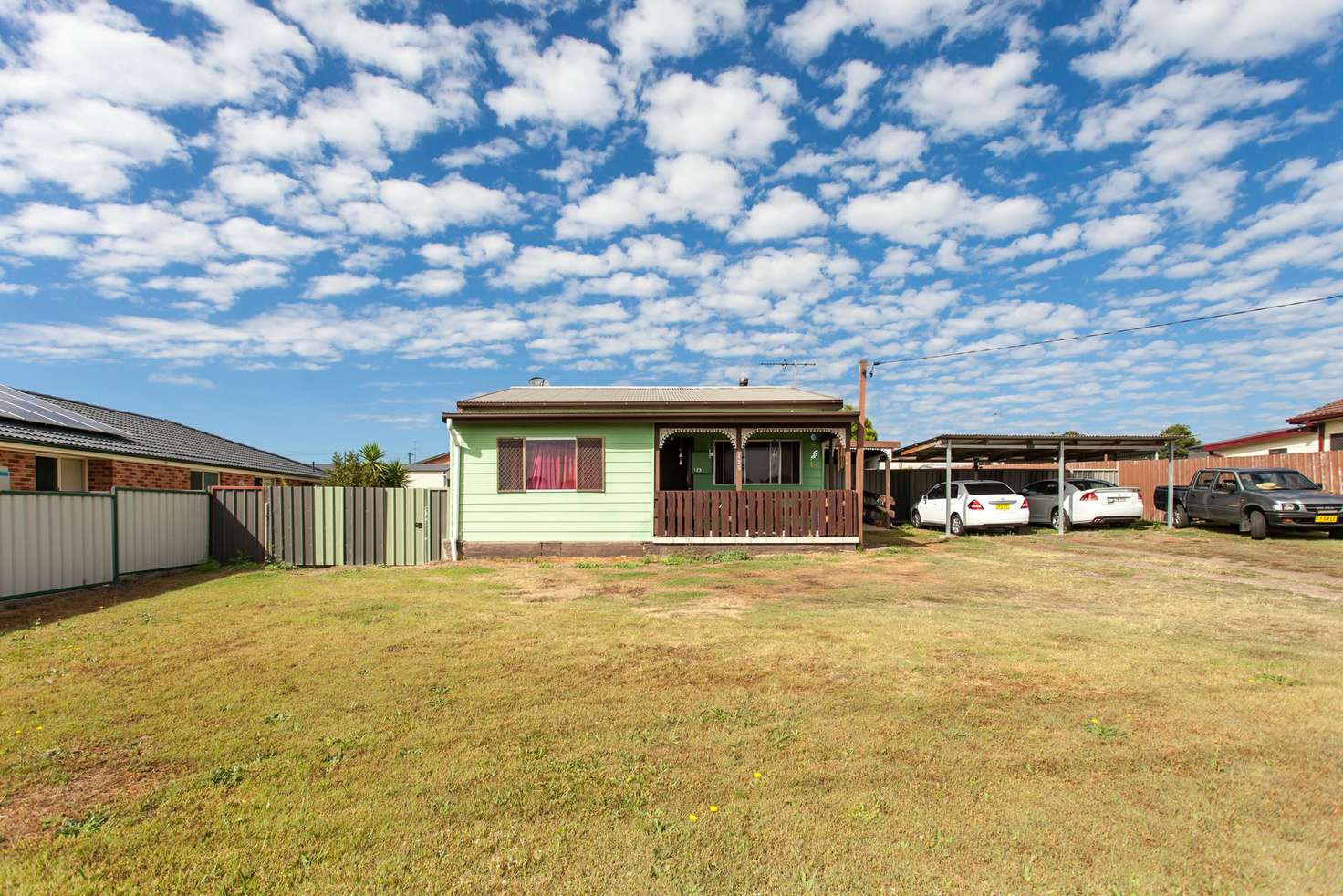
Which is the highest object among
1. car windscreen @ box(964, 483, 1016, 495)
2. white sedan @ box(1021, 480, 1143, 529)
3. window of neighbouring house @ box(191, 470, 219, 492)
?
window of neighbouring house @ box(191, 470, 219, 492)

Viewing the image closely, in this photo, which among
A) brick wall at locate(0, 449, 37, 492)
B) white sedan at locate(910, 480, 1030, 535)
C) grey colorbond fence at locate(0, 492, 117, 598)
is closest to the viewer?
grey colorbond fence at locate(0, 492, 117, 598)

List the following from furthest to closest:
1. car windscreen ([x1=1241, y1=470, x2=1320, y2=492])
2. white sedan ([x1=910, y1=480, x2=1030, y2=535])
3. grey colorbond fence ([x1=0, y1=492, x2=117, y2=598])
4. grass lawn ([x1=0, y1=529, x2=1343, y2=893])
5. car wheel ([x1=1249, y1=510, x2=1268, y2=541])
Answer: white sedan ([x1=910, y1=480, x2=1030, y2=535]) < car windscreen ([x1=1241, y1=470, x2=1320, y2=492]) < car wheel ([x1=1249, y1=510, x2=1268, y2=541]) < grey colorbond fence ([x1=0, y1=492, x2=117, y2=598]) < grass lawn ([x1=0, y1=529, x2=1343, y2=893])

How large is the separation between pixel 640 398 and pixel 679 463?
3069mm

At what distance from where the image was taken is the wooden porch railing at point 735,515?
14266 millimetres

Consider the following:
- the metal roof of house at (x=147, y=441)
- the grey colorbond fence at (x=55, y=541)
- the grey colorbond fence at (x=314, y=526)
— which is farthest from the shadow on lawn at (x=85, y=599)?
the metal roof of house at (x=147, y=441)

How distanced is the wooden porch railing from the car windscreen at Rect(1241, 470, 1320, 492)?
1046 centimetres

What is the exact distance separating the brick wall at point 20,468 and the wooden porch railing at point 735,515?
43.0ft

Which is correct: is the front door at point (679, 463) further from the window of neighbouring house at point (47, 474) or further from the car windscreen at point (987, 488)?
the window of neighbouring house at point (47, 474)

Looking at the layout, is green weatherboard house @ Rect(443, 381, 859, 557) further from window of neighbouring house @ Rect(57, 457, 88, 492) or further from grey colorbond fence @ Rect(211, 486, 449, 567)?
window of neighbouring house @ Rect(57, 457, 88, 492)

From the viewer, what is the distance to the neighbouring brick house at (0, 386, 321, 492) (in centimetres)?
1379

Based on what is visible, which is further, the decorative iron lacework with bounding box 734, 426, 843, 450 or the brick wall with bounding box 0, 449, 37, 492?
the decorative iron lacework with bounding box 734, 426, 843, 450

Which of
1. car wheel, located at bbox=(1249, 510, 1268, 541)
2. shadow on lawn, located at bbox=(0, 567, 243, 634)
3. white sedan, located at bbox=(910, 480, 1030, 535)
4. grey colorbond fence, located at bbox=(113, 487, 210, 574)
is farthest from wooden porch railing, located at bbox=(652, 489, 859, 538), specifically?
car wheel, located at bbox=(1249, 510, 1268, 541)

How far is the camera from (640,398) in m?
19.6

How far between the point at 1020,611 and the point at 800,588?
2974 mm
